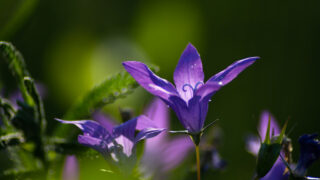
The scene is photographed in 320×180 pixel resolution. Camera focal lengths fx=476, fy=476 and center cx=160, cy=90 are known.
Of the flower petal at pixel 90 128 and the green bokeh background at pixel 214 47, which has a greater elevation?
the flower petal at pixel 90 128

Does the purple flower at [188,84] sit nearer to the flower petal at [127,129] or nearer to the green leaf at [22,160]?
the flower petal at [127,129]

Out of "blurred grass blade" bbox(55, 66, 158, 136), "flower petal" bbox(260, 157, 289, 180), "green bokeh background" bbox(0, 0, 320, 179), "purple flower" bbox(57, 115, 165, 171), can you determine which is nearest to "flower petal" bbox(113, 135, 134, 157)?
"purple flower" bbox(57, 115, 165, 171)

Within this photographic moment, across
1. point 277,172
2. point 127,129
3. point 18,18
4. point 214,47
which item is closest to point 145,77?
point 127,129

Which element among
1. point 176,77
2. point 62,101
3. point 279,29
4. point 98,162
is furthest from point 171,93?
point 279,29

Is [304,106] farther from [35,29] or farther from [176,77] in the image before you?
[176,77]

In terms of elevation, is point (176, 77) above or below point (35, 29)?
above

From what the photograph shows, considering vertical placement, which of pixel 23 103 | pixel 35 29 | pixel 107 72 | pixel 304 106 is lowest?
pixel 304 106

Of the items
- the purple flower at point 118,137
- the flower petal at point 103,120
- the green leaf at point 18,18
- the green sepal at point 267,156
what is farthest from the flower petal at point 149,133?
the green leaf at point 18,18
